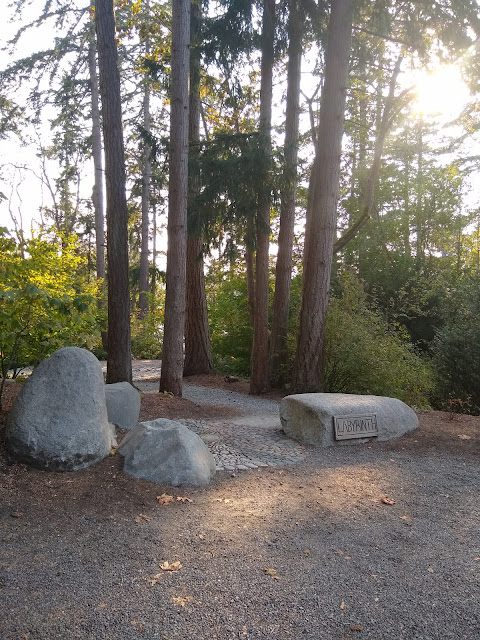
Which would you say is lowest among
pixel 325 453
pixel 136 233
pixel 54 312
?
pixel 325 453

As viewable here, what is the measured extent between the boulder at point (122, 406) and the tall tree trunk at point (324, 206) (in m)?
3.72

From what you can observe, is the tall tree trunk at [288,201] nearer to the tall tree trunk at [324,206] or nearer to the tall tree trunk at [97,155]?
the tall tree trunk at [324,206]

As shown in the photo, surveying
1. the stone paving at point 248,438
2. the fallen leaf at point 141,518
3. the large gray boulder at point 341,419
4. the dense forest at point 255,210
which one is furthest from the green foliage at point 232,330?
the fallen leaf at point 141,518

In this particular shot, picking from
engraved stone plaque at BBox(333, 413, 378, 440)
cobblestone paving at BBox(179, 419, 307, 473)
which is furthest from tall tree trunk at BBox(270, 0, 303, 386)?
engraved stone plaque at BBox(333, 413, 378, 440)

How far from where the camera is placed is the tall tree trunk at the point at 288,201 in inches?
396

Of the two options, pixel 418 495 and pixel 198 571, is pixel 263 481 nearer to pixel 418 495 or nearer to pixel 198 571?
pixel 418 495

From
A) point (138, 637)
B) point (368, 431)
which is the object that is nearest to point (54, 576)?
point (138, 637)

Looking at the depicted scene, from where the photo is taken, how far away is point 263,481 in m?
4.76

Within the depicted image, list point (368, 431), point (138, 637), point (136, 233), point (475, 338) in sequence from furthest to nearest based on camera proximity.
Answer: point (136, 233) < point (475, 338) < point (368, 431) < point (138, 637)

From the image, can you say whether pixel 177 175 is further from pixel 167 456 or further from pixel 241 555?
pixel 241 555

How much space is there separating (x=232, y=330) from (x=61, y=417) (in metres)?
9.57

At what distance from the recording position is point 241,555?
10.6 feet

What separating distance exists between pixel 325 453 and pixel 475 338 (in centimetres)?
511

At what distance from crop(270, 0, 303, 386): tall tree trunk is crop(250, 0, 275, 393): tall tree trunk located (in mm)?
296
